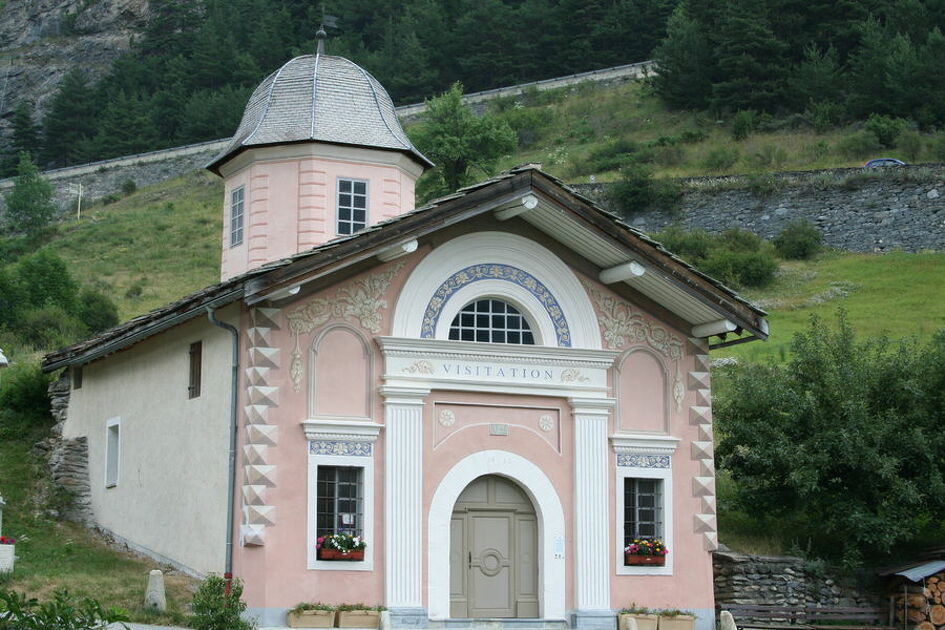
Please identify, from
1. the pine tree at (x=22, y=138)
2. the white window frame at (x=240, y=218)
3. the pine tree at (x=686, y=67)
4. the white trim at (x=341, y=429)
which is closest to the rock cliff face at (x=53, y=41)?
the pine tree at (x=22, y=138)

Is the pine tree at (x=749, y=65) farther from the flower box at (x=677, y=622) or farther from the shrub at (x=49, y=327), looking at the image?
the flower box at (x=677, y=622)

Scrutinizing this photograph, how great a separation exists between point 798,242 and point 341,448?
42240mm

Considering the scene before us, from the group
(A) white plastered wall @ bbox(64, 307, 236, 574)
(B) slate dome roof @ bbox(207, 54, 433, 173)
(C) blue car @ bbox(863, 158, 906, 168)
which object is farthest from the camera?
(C) blue car @ bbox(863, 158, 906, 168)

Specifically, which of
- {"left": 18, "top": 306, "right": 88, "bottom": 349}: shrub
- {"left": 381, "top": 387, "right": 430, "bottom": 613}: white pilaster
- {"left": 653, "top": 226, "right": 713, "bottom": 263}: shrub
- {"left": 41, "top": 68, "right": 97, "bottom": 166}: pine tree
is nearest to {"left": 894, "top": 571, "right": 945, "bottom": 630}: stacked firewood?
{"left": 381, "top": 387, "right": 430, "bottom": 613}: white pilaster

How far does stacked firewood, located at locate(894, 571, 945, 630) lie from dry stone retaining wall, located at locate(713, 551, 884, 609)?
1.06 meters

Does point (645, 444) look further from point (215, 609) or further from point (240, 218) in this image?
point (240, 218)

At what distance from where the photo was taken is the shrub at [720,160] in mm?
72938

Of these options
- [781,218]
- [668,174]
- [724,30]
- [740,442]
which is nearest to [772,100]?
[724,30]

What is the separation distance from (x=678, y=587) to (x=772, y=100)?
6364cm

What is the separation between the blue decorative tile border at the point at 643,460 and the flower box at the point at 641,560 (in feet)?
4.71

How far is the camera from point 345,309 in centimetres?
2144

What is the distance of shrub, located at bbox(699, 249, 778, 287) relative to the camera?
2152 inches

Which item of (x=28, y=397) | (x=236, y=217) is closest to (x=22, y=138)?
(x=28, y=397)

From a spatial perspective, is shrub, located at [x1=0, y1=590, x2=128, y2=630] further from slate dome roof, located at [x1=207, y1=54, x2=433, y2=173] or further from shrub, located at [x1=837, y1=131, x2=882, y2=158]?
shrub, located at [x1=837, y1=131, x2=882, y2=158]
